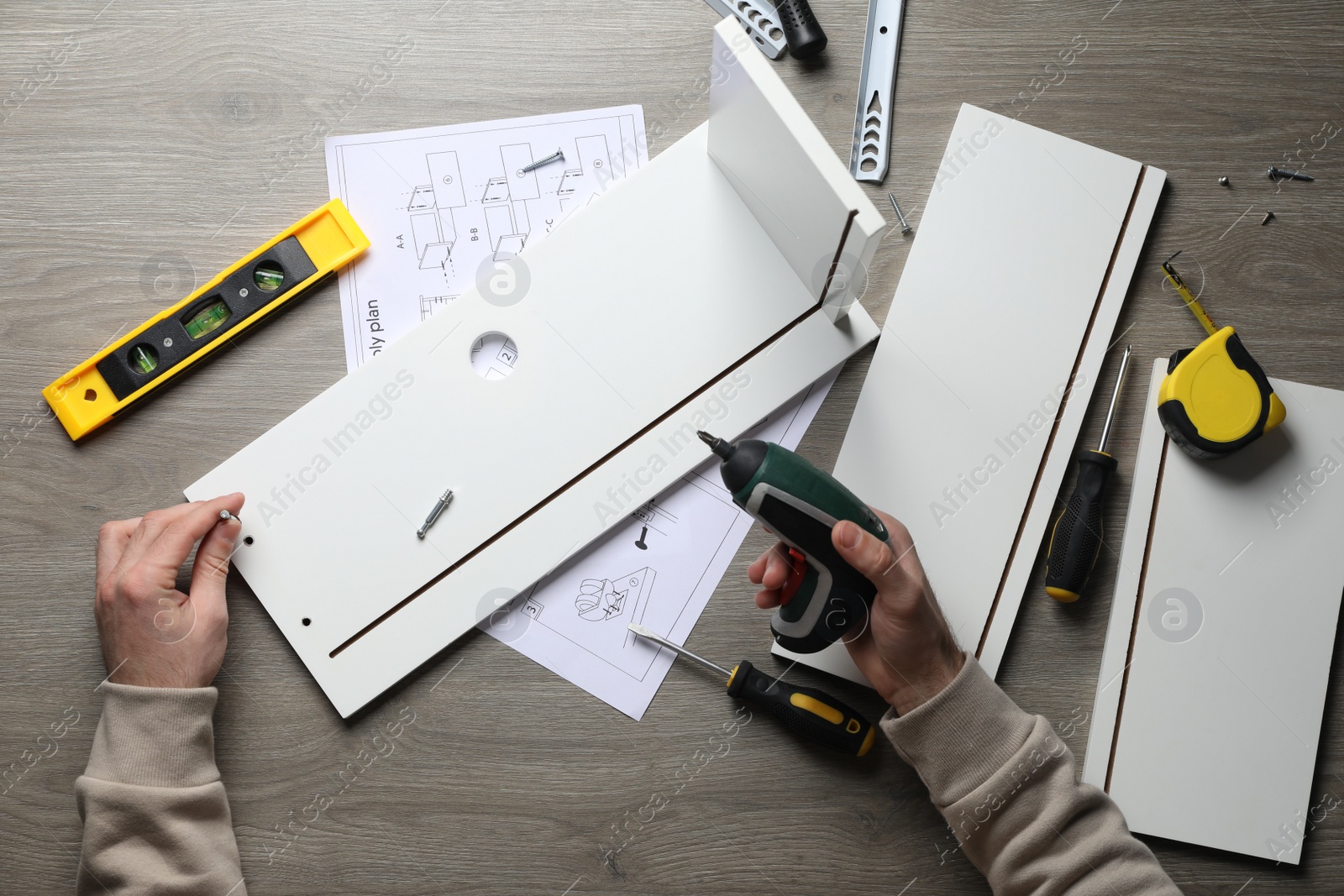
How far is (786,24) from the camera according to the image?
4.20 ft

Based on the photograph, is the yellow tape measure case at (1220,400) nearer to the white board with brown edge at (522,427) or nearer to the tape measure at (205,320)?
the white board with brown edge at (522,427)

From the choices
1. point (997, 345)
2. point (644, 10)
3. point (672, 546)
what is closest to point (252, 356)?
point (672, 546)

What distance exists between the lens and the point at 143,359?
4.05 feet

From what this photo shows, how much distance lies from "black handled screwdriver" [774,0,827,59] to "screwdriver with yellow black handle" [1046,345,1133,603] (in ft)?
2.37

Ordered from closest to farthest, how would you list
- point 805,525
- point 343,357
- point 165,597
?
point 805,525 → point 165,597 → point 343,357

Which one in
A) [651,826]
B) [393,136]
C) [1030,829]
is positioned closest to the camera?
[1030,829]

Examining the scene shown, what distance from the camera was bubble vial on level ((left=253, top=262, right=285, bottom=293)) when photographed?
126cm

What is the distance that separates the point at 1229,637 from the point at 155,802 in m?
1.46

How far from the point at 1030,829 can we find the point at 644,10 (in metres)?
1.28

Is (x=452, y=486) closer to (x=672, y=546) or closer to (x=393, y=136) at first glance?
(x=672, y=546)

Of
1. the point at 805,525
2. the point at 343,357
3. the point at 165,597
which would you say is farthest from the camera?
the point at 343,357

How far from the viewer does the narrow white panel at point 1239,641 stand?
1.16 m

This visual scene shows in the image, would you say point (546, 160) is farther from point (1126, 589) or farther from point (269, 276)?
point (1126, 589)

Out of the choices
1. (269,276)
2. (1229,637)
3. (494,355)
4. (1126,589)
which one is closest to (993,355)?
(1126,589)
